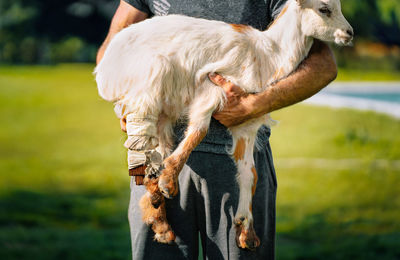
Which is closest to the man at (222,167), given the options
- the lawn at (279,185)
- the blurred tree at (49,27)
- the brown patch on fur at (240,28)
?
the brown patch on fur at (240,28)

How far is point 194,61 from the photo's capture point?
1838 millimetres

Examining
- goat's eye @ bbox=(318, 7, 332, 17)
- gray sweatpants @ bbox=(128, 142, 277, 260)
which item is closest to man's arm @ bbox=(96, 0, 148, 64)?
gray sweatpants @ bbox=(128, 142, 277, 260)

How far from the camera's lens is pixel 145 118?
1.78 meters

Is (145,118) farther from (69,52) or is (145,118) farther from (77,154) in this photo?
(69,52)

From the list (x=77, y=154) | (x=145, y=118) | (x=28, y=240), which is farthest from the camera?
(x=77, y=154)

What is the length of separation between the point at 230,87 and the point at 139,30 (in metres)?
0.38

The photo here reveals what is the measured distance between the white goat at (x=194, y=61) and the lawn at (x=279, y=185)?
10.1 feet

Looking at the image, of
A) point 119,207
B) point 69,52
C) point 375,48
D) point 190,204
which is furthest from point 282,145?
point 69,52

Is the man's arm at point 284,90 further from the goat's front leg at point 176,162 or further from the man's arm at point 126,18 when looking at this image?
the man's arm at point 126,18

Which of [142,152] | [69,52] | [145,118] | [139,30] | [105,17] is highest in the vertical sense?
[139,30]

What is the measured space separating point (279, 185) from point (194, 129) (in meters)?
5.56

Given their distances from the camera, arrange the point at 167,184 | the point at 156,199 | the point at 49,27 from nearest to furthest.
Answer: the point at 167,184 → the point at 156,199 → the point at 49,27

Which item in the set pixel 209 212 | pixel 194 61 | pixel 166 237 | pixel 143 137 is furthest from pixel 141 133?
pixel 209 212

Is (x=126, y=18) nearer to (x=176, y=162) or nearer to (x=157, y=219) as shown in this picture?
(x=176, y=162)
